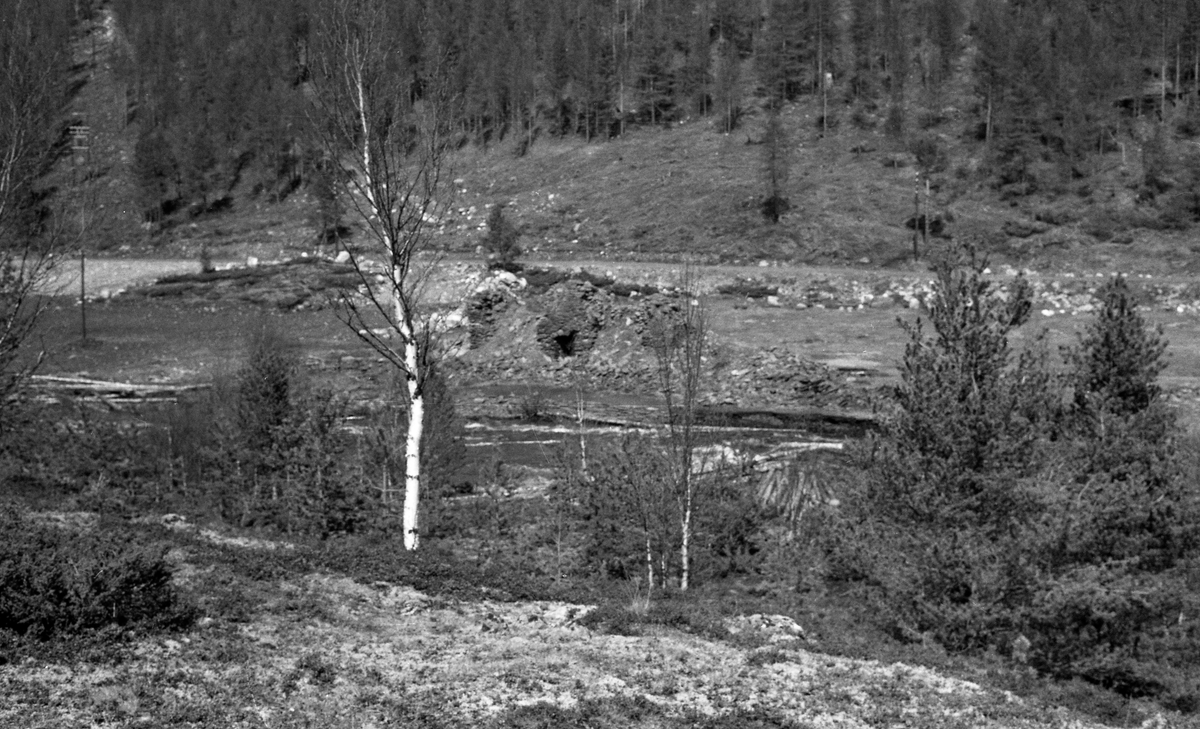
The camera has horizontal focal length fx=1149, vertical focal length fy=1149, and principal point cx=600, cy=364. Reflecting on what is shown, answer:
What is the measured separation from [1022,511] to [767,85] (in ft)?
261

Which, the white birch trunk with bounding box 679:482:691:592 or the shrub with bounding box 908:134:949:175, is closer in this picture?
the white birch trunk with bounding box 679:482:691:592

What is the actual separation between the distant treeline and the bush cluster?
59106mm

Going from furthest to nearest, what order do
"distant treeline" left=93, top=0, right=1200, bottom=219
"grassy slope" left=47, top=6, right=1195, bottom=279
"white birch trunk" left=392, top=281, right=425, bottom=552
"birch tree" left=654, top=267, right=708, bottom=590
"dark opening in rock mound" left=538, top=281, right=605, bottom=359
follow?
"distant treeline" left=93, top=0, right=1200, bottom=219
"grassy slope" left=47, top=6, right=1195, bottom=279
"dark opening in rock mound" left=538, top=281, right=605, bottom=359
"birch tree" left=654, top=267, right=708, bottom=590
"white birch trunk" left=392, top=281, right=425, bottom=552

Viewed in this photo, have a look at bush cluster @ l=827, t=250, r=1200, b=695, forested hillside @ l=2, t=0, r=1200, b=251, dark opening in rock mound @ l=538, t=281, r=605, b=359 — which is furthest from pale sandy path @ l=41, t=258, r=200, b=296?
bush cluster @ l=827, t=250, r=1200, b=695

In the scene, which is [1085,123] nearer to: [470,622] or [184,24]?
[470,622]

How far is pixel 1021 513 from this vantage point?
14.5 meters

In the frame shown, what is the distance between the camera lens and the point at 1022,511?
14469mm

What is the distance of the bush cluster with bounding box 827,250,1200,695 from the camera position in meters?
13.7

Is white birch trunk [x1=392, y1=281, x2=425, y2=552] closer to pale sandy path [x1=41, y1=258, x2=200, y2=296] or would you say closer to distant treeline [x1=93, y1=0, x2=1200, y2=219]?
pale sandy path [x1=41, y1=258, x2=200, y2=296]

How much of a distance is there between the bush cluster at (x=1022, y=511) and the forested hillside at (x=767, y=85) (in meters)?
54.2

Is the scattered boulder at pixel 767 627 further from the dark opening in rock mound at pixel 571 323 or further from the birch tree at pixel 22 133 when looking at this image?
the dark opening in rock mound at pixel 571 323

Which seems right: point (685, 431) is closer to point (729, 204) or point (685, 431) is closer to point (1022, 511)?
point (1022, 511)

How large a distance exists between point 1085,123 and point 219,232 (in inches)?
2377

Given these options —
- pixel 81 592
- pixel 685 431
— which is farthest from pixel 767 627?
pixel 81 592
